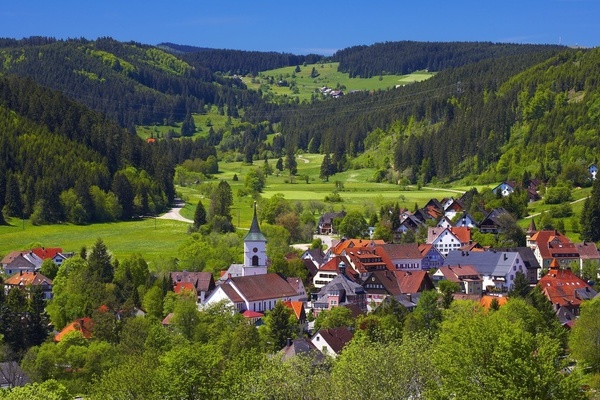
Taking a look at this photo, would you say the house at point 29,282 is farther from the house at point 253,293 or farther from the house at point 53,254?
the house at point 253,293

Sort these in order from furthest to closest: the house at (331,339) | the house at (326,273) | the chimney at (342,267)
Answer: the house at (326,273) → the chimney at (342,267) → the house at (331,339)

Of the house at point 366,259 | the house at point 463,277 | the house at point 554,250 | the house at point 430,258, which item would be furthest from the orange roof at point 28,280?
the house at point 554,250

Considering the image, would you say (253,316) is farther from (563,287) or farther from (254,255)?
(563,287)

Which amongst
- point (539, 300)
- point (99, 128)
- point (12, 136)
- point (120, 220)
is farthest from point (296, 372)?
point (99, 128)

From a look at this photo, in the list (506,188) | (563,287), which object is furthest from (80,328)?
(506,188)

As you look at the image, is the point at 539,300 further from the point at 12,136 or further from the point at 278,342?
the point at 12,136

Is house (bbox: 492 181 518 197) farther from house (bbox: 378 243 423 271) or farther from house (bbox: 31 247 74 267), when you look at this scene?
house (bbox: 31 247 74 267)
